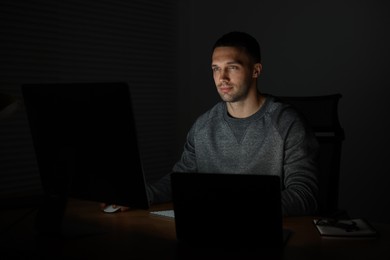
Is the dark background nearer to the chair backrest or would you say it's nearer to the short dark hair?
the chair backrest

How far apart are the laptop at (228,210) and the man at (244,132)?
62 cm

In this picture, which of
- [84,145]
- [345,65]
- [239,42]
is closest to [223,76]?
[239,42]

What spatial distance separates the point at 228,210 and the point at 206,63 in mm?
2792

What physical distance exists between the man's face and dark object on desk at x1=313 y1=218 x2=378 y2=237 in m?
0.80

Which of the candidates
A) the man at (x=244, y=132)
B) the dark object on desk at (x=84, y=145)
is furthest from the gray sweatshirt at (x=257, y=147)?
the dark object on desk at (x=84, y=145)

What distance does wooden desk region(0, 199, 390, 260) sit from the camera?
1210 mm

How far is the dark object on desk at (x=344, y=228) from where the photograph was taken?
1349 mm

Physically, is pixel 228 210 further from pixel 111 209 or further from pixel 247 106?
pixel 247 106

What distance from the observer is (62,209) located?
4.69 feet

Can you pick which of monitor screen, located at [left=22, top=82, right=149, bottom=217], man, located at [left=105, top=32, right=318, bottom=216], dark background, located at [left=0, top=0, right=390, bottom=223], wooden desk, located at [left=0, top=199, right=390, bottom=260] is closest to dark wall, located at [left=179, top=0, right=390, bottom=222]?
dark background, located at [left=0, top=0, right=390, bottom=223]

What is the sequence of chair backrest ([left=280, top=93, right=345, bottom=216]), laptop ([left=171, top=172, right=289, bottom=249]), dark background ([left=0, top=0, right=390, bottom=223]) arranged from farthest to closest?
dark background ([left=0, top=0, right=390, bottom=223])
chair backrest ([left=280, top=93, right=345, bottom=216])
laptop ([left=171, top=172, right=289, bottom=249])

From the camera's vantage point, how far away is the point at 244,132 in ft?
6.91

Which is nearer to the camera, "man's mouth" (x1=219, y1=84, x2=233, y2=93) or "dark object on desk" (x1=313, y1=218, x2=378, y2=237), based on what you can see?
"dark object on desk" (x1=313, y1=218, x2=378, y2=237)

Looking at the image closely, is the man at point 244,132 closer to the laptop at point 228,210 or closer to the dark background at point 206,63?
the laptop at point 228,210
